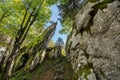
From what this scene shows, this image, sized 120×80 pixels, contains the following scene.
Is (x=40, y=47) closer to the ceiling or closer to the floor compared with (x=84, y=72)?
closer to the ceiling

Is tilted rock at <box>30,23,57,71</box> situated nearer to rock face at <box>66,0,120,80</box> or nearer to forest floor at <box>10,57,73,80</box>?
forest floor at <box>10,57,73,80</box>

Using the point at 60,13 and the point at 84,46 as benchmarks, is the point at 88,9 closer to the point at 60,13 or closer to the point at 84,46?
the point at 84,46

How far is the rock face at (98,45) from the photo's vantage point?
307 inches

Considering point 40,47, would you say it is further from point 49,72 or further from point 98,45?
point 98,45

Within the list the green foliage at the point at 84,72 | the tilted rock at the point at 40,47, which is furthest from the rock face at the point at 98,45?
the tilted rock at the point at 40,47

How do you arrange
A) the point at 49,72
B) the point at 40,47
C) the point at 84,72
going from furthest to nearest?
the point at 40,47 < the point at 49,72 < the point at 84,72

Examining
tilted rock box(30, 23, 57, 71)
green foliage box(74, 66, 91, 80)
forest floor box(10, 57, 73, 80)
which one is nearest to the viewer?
green foliage box(74, 66, 91, 80)

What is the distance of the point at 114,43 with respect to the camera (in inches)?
310

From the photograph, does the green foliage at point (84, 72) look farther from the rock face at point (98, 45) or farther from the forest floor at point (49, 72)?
the forest floor at point (49, 72)

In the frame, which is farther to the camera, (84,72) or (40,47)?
(40,47)

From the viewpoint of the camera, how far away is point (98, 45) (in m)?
8.65

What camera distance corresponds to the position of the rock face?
25.6ft

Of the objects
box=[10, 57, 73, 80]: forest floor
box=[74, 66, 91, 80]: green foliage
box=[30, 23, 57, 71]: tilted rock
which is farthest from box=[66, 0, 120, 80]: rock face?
box=[30, 23, 57, 71]: tilted rock

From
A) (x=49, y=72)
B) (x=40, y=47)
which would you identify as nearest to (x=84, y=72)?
(x=49, y=72)
